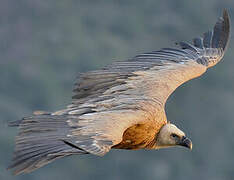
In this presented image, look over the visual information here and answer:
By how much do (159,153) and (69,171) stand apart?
17.8ft

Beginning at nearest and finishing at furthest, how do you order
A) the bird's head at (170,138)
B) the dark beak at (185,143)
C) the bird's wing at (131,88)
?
the bird's wing at (131,88) < the bird's head at (170,138) < the dark beak at (185,143)

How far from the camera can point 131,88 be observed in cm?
1148

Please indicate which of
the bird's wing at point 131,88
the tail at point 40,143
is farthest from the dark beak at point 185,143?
the tail at point 40,143

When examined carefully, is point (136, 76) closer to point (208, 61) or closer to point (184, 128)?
point (208, 61)

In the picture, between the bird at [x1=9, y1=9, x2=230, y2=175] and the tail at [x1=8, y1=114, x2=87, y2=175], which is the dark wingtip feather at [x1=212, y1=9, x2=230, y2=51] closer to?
the bird at [x1=9, y1=9, x2=230, y2=175]

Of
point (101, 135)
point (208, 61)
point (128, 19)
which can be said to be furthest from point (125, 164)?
point (101, 135)

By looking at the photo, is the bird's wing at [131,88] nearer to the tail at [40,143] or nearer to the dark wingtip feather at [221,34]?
the dark wingtip feather at [221,34]

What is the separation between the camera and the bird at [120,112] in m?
8.80

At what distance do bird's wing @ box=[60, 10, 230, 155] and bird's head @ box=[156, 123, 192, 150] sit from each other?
0.16m

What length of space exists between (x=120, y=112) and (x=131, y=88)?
1.23 meters

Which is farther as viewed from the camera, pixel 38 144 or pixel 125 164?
pixel 125 164

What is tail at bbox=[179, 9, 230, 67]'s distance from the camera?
1332 centimetres

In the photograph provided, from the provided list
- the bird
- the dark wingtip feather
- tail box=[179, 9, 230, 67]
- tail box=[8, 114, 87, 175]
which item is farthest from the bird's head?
the dark wingtip feather

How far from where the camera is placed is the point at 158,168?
134 feet
